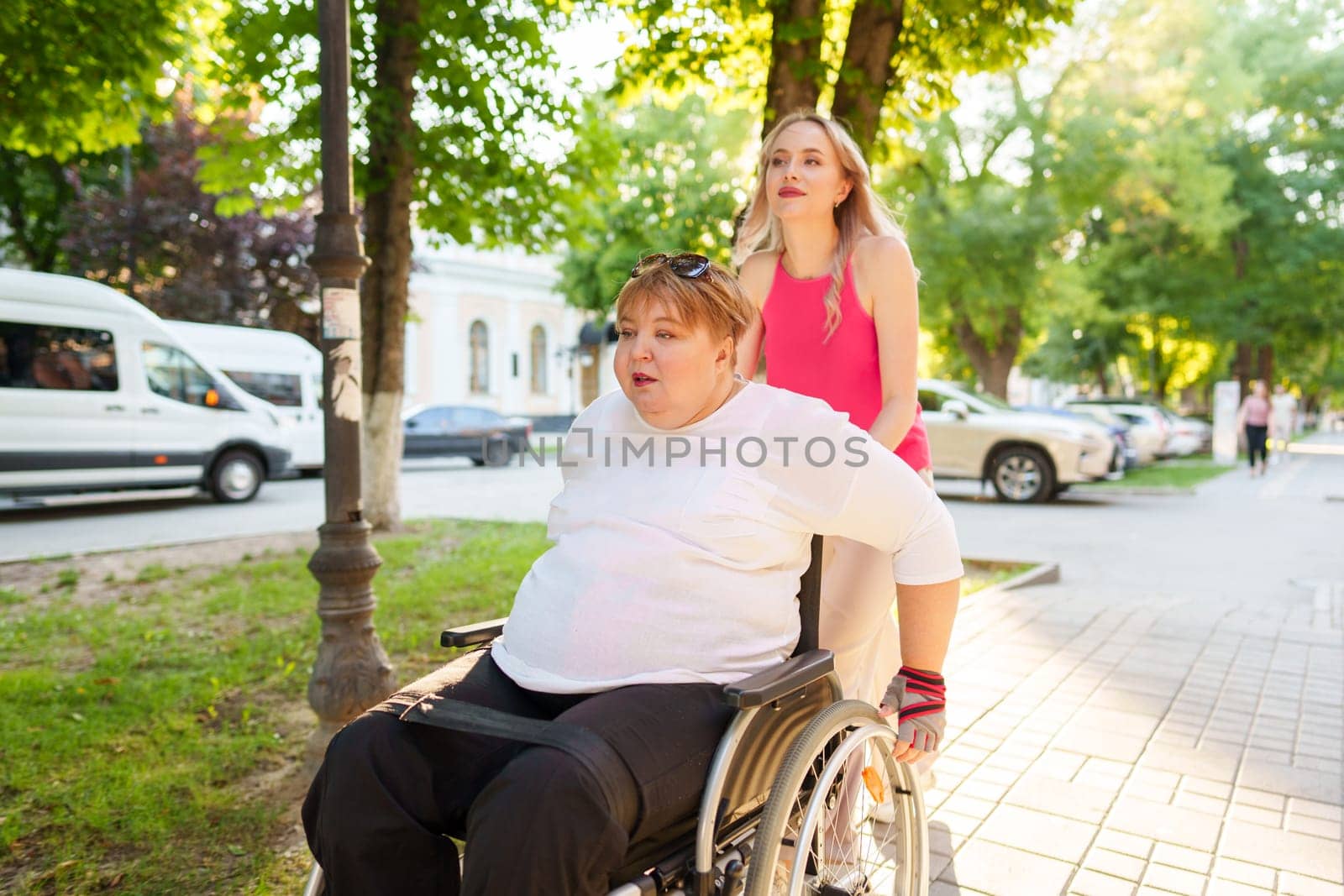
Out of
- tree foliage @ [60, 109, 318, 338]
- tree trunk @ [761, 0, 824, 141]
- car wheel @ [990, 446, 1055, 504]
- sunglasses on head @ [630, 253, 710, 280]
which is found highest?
tree foliage @ [60, 109, 318, 338]

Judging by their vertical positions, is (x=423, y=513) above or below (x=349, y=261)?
below

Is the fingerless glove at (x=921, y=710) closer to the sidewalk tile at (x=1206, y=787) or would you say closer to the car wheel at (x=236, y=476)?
the sidewalk tile at (x=1206, y=787)

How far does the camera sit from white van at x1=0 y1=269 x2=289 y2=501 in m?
11.5

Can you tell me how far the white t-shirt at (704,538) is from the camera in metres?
1.95

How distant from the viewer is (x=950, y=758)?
3828 millimetres

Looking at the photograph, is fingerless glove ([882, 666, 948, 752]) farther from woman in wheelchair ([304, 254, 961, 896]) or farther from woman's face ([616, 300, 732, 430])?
woman's face ([616, 300, 732, 430])

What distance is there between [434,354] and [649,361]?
1476 inches

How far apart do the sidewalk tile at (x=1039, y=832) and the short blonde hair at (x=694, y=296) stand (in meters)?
1.97

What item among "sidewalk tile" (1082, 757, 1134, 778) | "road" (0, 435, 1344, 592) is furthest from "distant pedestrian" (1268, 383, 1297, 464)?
"sidewalk tile" (1082, 757, 1134, 778)

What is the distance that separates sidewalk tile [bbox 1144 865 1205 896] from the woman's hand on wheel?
3.86 feet

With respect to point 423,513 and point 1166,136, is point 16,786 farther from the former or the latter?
point 1166,136

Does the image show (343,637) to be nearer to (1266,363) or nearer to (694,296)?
(694,296)

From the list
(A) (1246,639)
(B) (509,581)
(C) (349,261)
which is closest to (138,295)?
(B) (509,581)

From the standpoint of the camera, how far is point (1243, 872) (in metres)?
2.91
